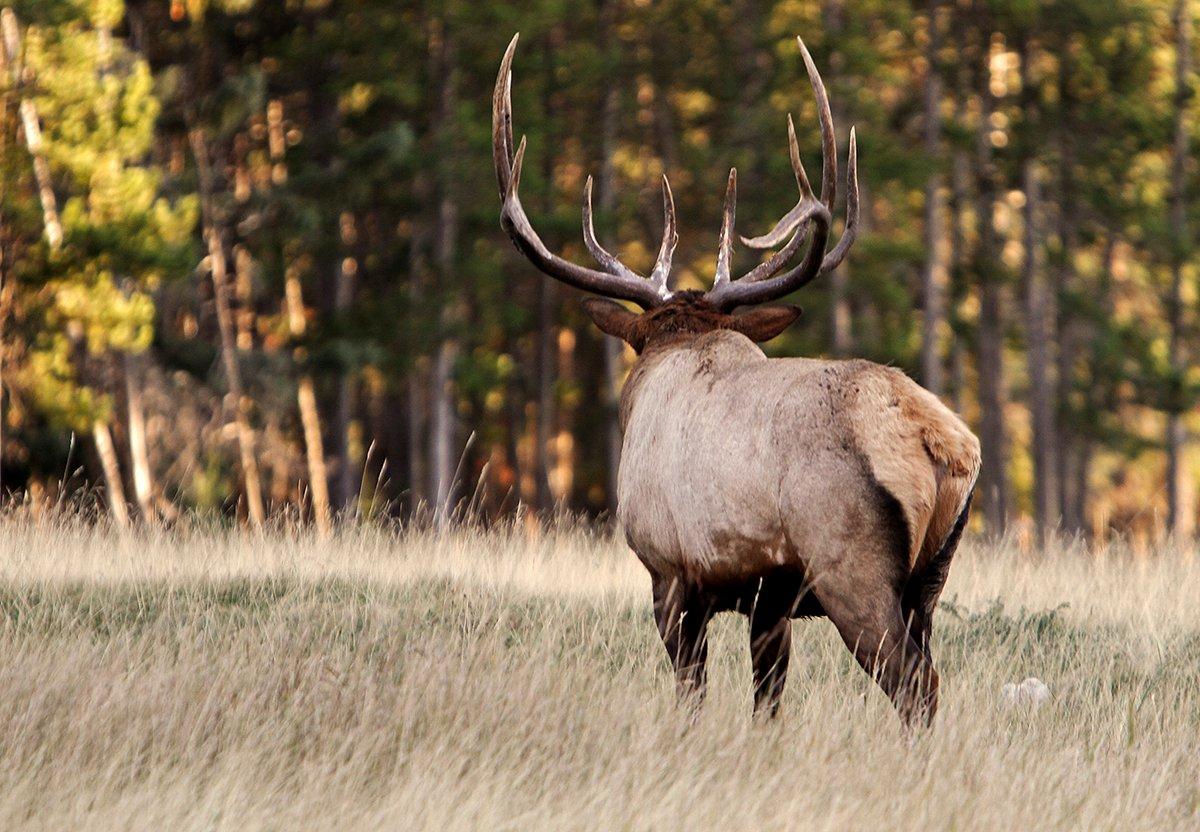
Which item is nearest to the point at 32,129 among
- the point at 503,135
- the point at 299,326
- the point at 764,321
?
the point at 299,326

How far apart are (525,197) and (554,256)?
49.3ft

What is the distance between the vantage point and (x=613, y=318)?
302 inches

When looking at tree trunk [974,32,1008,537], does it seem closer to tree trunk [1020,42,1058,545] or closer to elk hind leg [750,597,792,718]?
tree trunk [1020,42,1058,545]

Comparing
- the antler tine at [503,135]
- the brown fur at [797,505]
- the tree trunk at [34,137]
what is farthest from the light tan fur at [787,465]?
the tree trunk at [34,137]

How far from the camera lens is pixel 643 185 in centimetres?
2686

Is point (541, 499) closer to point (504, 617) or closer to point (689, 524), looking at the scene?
point (504, 617)

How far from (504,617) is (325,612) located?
792mm

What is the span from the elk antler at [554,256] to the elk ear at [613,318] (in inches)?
2.2

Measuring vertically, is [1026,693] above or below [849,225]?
below

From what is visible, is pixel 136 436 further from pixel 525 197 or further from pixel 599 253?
pixel 599 253

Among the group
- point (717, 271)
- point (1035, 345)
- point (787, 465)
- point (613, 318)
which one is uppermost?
point (717, 271)

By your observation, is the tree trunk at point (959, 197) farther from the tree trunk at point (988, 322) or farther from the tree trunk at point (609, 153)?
the tree trunk at point (609, 153)

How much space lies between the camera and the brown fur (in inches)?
227

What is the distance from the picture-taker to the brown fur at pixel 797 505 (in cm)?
577
